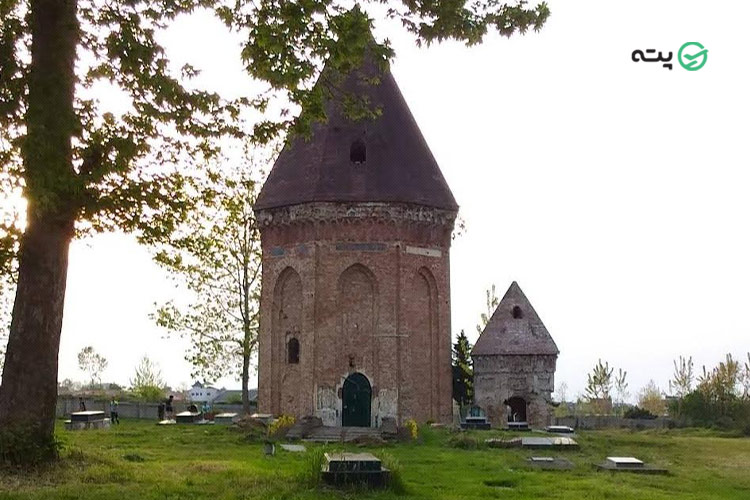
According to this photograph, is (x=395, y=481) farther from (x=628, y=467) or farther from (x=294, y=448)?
(x=294, y=448)

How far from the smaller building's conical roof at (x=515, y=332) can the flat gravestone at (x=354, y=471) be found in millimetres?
20838

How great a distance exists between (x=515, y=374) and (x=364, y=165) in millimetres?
10183

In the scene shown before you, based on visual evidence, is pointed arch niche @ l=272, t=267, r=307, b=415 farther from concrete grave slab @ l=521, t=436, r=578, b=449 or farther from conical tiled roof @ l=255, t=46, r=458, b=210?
concrete grave slab @ l=521, t=436, r=578, b=449

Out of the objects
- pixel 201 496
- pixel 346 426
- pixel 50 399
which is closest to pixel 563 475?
pixel 201 496

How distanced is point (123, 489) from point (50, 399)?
2.31 metres

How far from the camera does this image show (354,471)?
13078 mm

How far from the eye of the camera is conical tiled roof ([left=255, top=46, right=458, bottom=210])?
30922 mm

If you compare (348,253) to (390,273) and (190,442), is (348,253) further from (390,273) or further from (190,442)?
(190,442)

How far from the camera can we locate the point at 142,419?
39.3m

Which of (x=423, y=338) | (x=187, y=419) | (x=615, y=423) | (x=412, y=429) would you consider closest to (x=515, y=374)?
(x=423, y=338)

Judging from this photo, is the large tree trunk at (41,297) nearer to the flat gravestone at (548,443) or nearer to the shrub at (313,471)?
the shrub at (313,471)

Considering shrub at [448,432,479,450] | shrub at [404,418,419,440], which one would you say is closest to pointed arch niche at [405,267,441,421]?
shrub at [404,418,419,440]

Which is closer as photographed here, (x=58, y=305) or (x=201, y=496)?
(x=201, y=496)

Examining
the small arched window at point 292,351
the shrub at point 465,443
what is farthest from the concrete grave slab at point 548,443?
the small arched window at point 292,351
